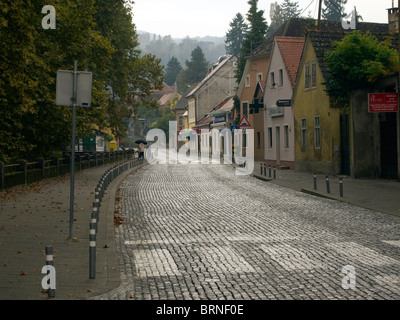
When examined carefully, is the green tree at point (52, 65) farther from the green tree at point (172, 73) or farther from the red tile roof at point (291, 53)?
the green tree at point (172, 73)

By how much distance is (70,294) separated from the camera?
680 centimetres

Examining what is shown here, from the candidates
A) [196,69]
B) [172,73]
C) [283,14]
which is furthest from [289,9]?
[172,73]

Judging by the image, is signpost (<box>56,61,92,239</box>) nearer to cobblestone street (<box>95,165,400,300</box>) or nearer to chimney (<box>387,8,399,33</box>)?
cobblestone street (<box>95,165,400,300</box>)

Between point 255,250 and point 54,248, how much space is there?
3465 millimetres

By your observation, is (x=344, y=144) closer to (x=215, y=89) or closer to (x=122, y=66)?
(x=122, y=66)

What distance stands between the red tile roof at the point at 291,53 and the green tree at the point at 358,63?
11.3 meters

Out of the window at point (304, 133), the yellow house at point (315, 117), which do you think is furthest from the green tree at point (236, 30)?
the window at point (304, 133)

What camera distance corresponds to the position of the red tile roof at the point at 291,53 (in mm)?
38531

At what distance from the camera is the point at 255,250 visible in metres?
9.98

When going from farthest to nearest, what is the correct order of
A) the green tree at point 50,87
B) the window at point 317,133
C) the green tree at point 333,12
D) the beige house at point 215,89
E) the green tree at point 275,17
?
1. the green tree at point 275,17
2. the green tree at point 333,12
3. the beige house at point 215,89
4. the window at point 317,133
5. the green tree at point 50,87

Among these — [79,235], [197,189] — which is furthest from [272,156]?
[79,235]

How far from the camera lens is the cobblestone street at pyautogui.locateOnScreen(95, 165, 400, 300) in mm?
7156

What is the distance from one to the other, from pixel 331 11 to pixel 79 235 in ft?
327
